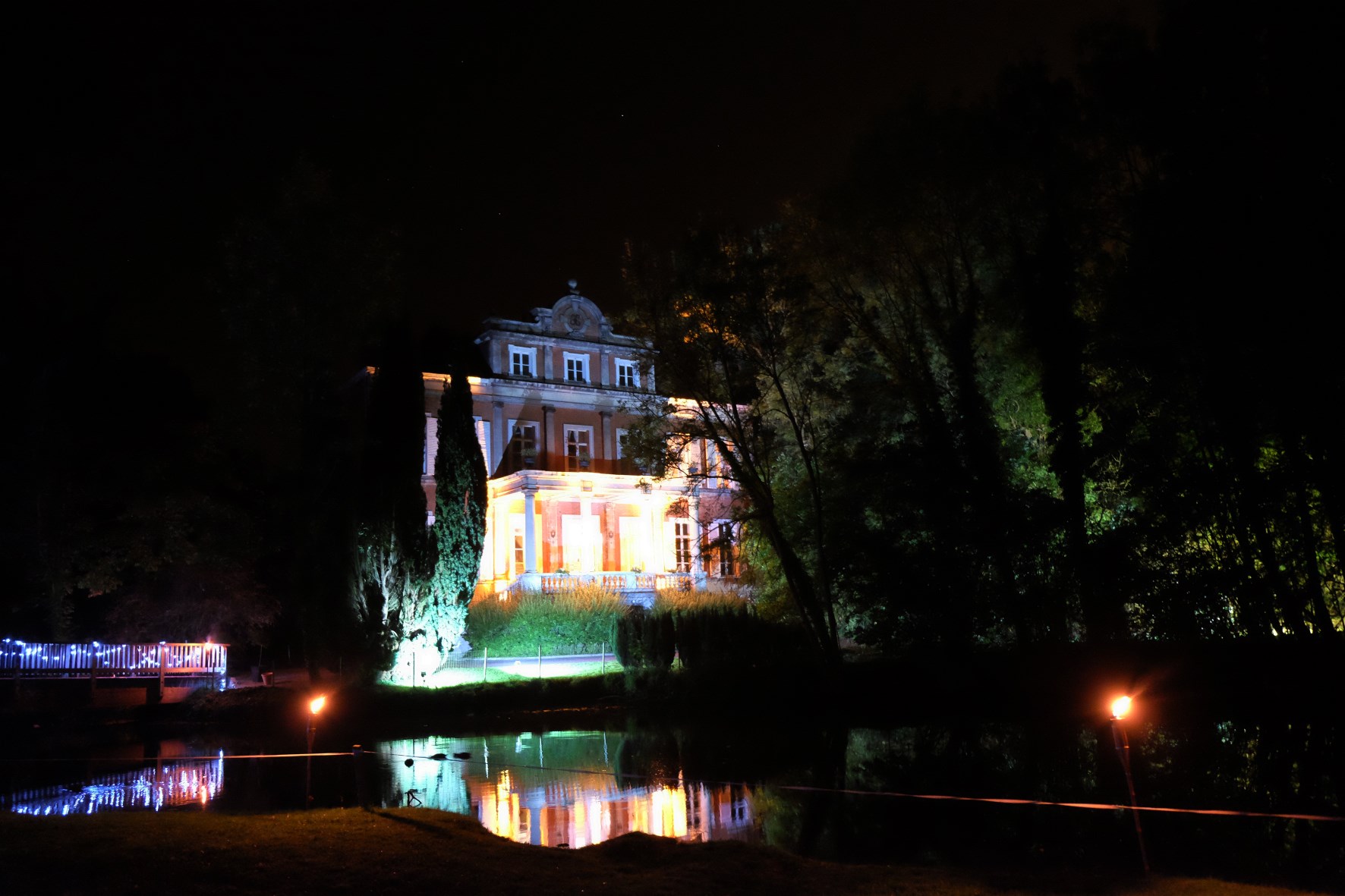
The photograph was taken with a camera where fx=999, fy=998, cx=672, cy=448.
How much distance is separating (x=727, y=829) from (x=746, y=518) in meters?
12.2

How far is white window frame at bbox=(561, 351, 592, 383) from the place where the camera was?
38.6 metres

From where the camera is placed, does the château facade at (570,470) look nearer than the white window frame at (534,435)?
Yes

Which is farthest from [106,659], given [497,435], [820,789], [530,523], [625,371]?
[625,371]

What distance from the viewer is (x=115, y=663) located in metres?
22.1

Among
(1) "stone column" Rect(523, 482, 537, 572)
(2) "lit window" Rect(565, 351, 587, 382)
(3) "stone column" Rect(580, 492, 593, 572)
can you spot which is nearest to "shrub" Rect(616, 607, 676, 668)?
(1) "stone column" Rect(523, 482, 537, 572)

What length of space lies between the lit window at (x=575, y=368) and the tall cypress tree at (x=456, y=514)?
13000mm

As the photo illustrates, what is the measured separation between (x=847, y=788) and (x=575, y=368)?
2853 centimetres

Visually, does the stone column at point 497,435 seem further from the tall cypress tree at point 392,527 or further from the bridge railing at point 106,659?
the bridge railing at point 106,659

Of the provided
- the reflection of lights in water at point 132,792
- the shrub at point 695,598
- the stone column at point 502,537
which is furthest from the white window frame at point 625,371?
the reflection of lights in water at point 132,792

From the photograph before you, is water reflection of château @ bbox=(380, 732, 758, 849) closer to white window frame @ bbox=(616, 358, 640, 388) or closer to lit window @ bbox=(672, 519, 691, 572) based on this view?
lit window @ bbox=(672, 519, 691, 572)

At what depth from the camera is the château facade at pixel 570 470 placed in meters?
34.1

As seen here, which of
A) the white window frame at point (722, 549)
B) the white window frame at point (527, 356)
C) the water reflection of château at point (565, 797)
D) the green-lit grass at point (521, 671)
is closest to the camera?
the water reflection of château at point (565, 797)

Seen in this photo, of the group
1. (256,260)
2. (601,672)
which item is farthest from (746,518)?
(256,260)

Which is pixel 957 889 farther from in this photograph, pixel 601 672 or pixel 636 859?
pixel 601 672
